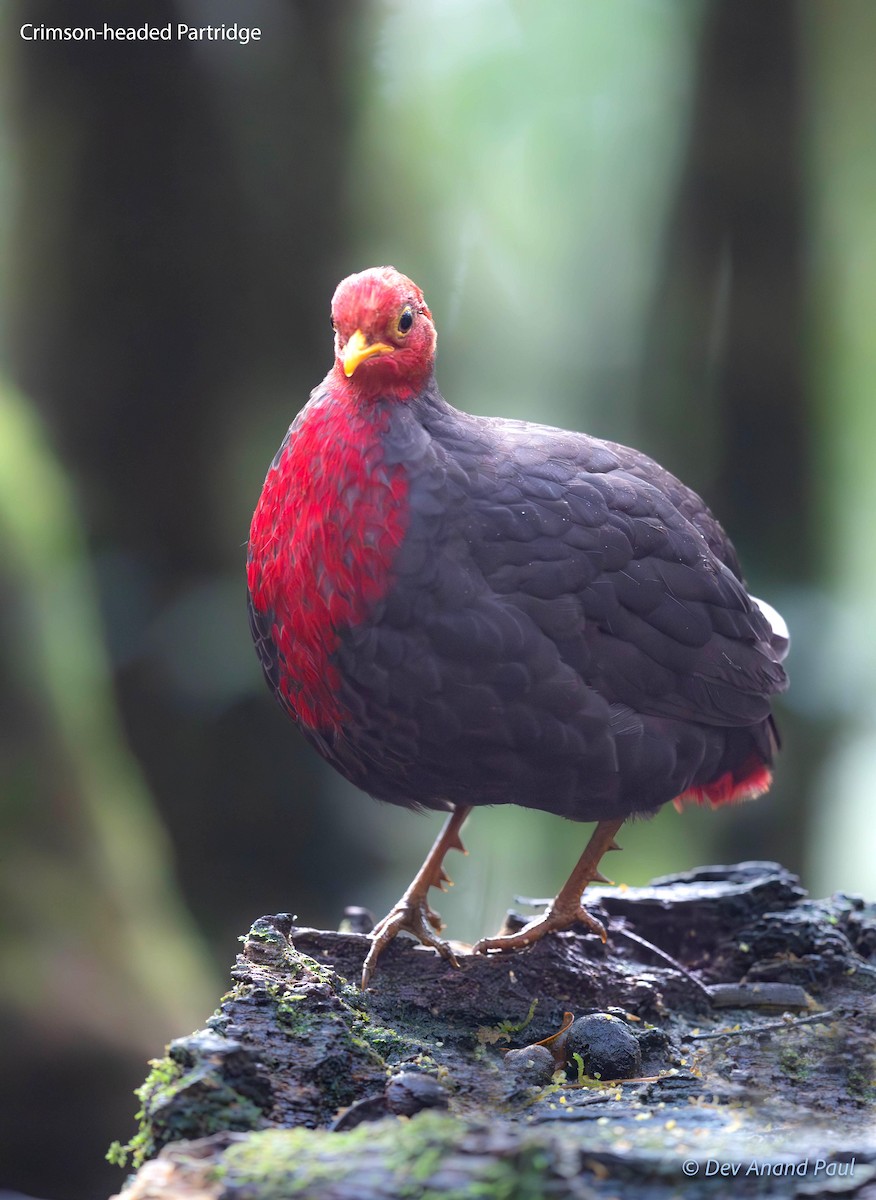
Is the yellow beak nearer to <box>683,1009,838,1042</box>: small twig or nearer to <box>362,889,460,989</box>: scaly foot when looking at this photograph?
<box>362,889,460,989</box>: scaly foot

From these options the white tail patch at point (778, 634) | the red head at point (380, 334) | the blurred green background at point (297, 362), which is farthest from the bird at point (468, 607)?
the blurred green background at point (297, 362)

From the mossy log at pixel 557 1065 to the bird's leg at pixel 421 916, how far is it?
0.04m

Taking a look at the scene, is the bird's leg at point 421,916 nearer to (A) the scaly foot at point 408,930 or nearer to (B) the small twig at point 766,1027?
(A) the scaly foot at point 408,930

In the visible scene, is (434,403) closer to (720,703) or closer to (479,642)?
(479,642)

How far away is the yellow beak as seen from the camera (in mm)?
2617

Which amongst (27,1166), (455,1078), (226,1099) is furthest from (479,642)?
(27,1166)

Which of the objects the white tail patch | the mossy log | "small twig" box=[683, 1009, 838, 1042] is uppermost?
the white tail patch

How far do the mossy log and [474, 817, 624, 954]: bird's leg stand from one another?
2.1 inches

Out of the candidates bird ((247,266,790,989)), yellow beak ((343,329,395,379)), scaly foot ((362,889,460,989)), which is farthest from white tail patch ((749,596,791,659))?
yellow beak ((343,329,395,379))

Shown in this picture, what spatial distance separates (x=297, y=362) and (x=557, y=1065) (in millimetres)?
2957

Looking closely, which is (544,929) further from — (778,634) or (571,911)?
(778,634)

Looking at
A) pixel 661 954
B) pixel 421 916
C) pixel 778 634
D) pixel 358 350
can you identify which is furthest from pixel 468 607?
pixel 778 634

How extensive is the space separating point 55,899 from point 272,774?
921 mm

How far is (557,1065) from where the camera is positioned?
2465mm
